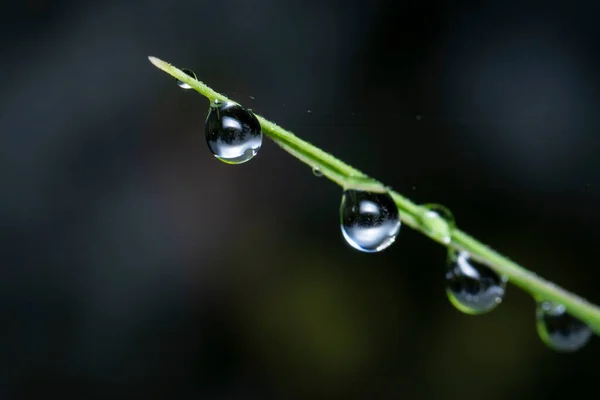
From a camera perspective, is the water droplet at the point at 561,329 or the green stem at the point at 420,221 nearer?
the green stem at the point at 420,221

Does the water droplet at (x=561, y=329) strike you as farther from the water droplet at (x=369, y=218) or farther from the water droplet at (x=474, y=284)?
the water droplet at (x=369, y=218)

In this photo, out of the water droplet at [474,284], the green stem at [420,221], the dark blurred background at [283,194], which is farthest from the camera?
the dark blurred background at [283,194]

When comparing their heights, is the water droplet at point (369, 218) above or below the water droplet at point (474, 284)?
above

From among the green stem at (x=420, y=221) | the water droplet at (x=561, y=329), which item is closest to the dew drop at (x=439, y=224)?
the green stem at (x=420, y=221)

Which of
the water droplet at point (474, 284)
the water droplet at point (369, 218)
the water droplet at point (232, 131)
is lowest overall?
the water droplet at point (474, 284)

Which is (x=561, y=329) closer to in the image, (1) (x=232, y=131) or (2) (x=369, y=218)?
(2) (x=369, y=218)

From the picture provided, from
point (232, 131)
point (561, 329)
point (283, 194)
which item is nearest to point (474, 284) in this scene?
point (561, 329)
